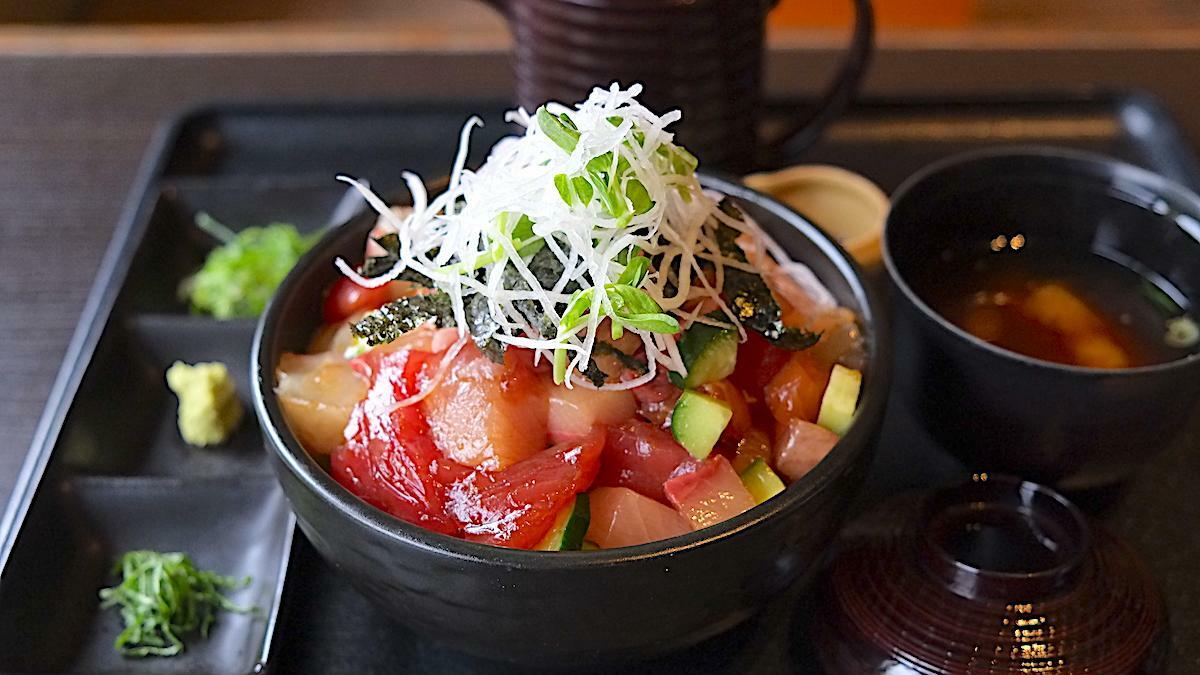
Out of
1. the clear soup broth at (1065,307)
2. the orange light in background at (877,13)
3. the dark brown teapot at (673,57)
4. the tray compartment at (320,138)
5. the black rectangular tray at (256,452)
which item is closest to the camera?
the black rectangular tray at (256,452)

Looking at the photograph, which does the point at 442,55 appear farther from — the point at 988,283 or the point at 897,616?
the point at 897,616

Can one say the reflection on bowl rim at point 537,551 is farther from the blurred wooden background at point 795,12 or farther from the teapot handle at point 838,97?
the blurred wooden background at point 795,12

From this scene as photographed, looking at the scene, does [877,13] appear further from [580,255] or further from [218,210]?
[580,255]

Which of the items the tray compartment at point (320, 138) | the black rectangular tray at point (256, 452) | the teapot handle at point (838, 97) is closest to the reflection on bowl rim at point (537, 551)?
the black rectangular tray at point (256, 452)

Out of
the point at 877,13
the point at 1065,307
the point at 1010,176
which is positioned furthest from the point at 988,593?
the point at 877,13

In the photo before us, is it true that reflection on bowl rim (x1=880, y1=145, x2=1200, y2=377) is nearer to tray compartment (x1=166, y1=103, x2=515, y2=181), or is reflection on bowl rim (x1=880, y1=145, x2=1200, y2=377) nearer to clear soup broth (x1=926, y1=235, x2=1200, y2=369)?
clear soup broth (x1=926, y1=235, x2=1200, y2=369)

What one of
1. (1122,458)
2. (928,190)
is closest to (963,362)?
(1122,458)
